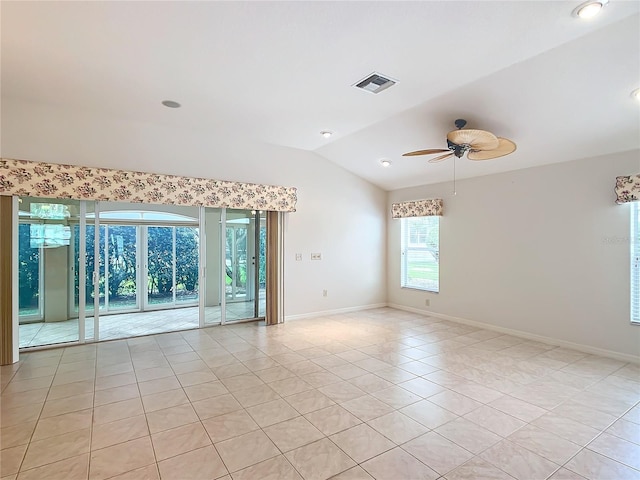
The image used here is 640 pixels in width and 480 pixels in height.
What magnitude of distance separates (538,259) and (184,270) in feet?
21.9

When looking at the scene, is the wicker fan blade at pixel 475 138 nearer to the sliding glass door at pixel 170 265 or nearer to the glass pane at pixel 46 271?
the glass pane at pixel 46 271

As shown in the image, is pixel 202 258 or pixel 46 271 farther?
pixel 202 258

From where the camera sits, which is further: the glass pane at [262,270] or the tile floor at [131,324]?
the glass pane at [262,270]

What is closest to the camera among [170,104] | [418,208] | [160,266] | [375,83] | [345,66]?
[345,66]

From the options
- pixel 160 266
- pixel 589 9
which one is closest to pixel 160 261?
pixel 160 266

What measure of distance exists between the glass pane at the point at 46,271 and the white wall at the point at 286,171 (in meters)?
0.82

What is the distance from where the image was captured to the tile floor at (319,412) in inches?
88.1

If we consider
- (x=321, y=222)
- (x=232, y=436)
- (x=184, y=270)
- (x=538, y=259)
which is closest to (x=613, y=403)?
(x=538, y=259)

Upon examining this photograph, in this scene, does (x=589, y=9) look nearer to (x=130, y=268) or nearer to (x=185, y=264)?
(x=185, y=264)

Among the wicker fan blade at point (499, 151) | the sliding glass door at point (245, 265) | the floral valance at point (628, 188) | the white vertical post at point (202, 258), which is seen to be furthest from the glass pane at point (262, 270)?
the floral valance at point (628, 188)

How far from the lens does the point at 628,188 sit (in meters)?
4.04

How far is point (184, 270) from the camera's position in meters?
7.58

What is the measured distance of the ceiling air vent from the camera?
11.0 ft

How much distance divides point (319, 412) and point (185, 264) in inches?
220
